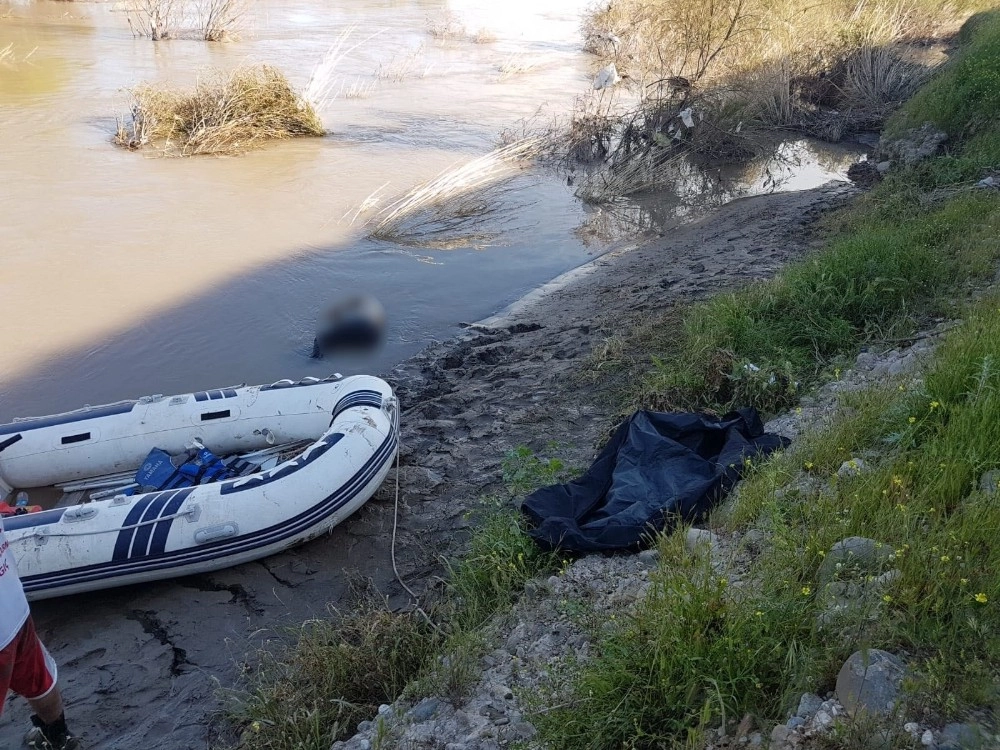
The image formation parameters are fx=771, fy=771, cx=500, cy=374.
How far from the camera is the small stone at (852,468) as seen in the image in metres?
3.11

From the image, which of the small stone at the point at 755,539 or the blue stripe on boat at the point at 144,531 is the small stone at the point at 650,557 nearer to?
the small stone at the point at 755,539

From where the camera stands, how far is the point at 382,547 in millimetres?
4594

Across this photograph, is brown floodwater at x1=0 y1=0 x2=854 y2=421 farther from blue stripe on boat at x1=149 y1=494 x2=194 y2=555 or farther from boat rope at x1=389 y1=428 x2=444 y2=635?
blue stripe on boat at x1=149 y1=494 x2=194 y2=555

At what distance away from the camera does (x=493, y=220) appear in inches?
421

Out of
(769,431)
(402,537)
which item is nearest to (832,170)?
(769,431)

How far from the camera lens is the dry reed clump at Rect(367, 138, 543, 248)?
10.0 m

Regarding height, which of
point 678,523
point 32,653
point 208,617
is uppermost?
point 678,523

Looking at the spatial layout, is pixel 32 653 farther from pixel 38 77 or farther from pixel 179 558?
pixel 38 77

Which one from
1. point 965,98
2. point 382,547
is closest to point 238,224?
point 382,547

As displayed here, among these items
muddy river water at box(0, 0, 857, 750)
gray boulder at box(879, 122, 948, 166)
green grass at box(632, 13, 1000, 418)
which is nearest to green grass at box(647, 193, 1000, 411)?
green grass at box(632, 13, 1000, 418)

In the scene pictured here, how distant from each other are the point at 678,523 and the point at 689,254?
6134mm

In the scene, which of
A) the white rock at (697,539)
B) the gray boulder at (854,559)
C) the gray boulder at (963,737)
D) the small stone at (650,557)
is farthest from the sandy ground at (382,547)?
the gray boulder at (963,737)

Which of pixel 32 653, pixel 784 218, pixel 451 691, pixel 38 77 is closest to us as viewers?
pixel 451 691

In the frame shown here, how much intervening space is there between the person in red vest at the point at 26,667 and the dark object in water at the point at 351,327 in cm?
446
